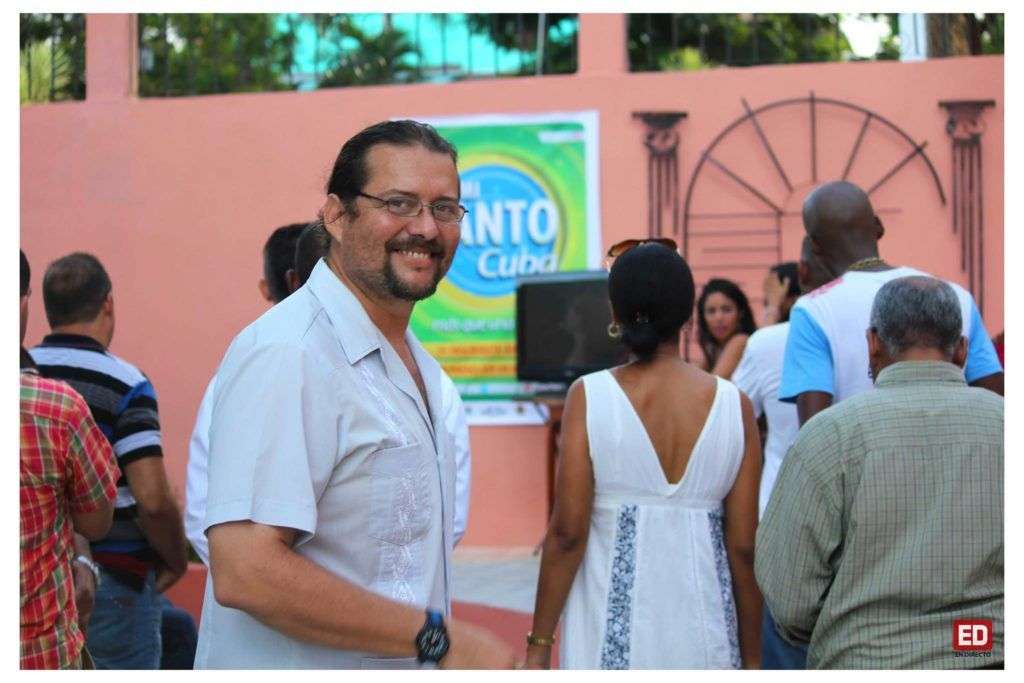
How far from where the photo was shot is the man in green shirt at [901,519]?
107 inches

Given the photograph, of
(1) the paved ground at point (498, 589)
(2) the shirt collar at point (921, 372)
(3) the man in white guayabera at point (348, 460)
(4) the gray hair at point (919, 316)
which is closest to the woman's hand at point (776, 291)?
(1) the paved ground at point (498, 589)

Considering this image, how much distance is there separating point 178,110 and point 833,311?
6.55 metres

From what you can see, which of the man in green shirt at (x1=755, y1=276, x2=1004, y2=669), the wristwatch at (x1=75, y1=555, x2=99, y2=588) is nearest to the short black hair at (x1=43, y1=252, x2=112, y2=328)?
the wristwatch at (x1=75, y1=555, x2=99, y2=588)

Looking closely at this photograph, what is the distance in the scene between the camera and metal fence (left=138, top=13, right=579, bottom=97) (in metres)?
9.05

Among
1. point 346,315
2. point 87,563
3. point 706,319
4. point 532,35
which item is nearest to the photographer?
point 346,315

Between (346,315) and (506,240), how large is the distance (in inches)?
256

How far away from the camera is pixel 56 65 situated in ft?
31.2

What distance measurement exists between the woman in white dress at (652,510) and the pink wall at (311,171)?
509 cm

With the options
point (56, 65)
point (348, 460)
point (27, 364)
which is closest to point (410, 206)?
point (348, 460)

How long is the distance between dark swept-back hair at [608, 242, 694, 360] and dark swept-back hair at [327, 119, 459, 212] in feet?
3.64

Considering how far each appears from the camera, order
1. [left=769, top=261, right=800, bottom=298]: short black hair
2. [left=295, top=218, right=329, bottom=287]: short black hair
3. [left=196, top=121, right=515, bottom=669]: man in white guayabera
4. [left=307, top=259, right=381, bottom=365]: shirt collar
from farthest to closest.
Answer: [left=769, top=261, right=800, bottom=298]: short black hair, [left=295, top=218, right=329, bottom=287]: short black hair, [left=307, top=259, right=381, bottom=365]: shirt collar, [left=196, top=121, right=515, bottom=669]: man in white guayabera

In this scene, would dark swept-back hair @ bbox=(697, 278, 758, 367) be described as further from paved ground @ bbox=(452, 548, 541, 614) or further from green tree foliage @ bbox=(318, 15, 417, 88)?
green tree foliage @ bbox=(318, 15, 417, 88)

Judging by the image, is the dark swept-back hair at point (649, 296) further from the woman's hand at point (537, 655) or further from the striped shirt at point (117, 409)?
the striped shirt at point (117, 409)

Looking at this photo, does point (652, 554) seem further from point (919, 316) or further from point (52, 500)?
point (52, 500)
